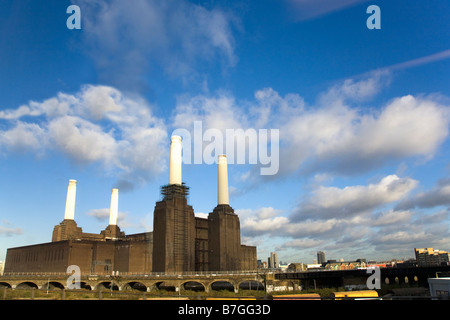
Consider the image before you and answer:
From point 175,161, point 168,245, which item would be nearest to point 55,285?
point 168,245

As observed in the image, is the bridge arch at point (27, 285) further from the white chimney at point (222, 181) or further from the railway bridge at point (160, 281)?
the white chimney at point (222, 181)

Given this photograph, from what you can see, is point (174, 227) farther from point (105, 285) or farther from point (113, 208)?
point (113, 208)

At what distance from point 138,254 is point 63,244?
87.6ft

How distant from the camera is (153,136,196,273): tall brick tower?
98.6 metres

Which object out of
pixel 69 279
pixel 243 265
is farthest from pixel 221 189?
pixel 69 279

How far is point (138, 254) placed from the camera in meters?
119

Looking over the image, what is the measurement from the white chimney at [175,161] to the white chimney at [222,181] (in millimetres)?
17920

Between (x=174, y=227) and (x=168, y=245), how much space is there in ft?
19.0

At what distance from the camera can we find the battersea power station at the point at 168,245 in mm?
101125

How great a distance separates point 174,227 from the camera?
10200 cm

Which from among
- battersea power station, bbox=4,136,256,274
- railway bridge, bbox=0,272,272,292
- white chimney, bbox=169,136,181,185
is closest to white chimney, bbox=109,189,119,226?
battersea power station, bbox=4,136,256,274

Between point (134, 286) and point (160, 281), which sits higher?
point (160, 281)
